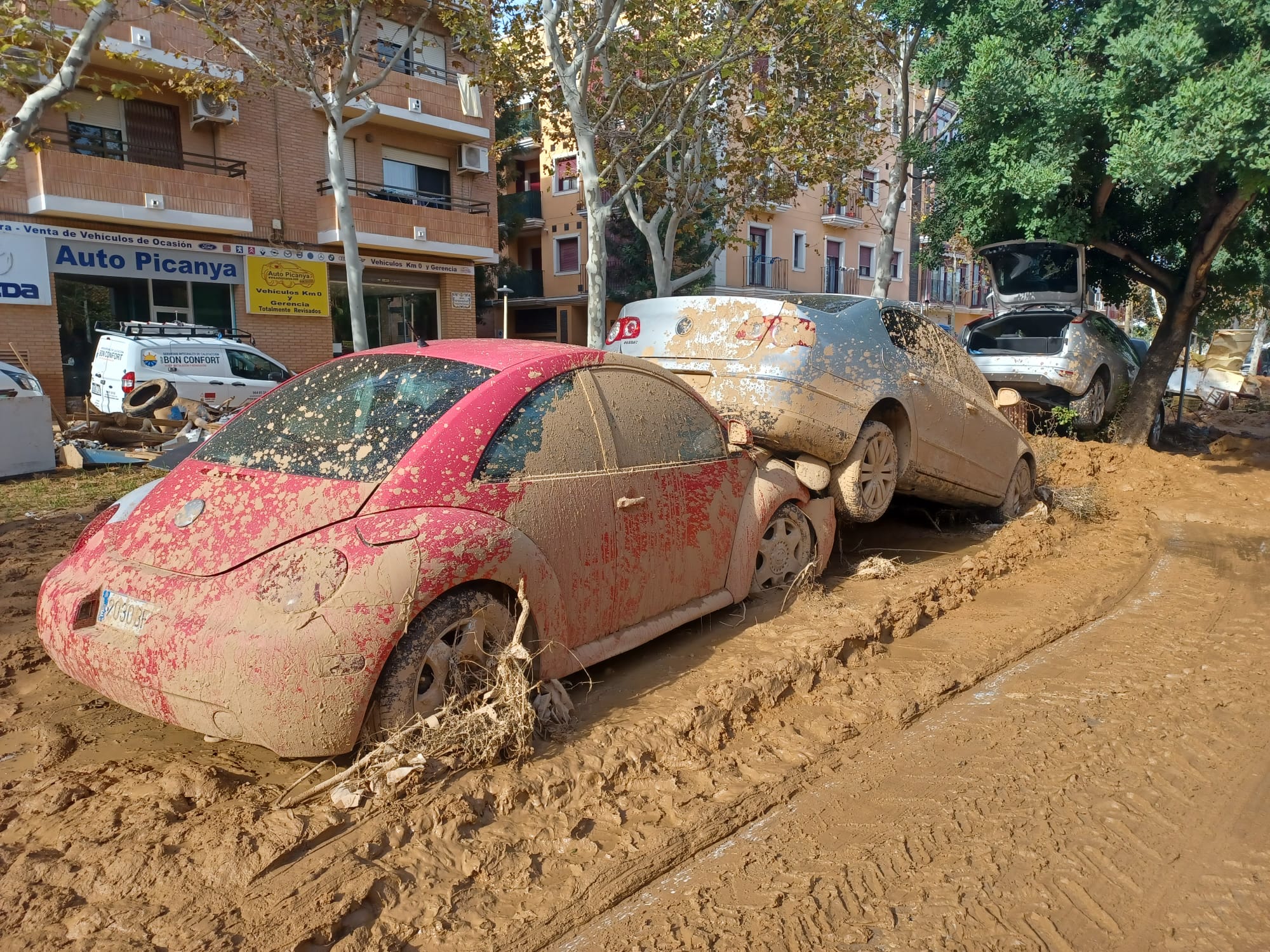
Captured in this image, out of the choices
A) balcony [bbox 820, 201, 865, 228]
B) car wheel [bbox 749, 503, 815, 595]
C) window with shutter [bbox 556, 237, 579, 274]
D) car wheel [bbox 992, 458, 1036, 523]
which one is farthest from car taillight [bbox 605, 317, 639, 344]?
balcony [bbox 820, 201, 865, 228]

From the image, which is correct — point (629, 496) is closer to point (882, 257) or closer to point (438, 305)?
point (882, 257)

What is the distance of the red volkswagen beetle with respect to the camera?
9.97ft

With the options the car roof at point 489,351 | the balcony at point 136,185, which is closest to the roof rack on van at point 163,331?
the balcony at point 136,185

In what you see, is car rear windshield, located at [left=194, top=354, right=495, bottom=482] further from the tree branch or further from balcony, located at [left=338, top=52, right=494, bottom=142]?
balcony, located at [left=338, top=52, right=494, bottom=142]

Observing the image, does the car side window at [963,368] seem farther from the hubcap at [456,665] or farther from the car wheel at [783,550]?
the hubcap at [456,665]

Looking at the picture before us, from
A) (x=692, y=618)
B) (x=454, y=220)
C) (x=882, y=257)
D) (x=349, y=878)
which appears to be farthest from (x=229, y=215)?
(x=349, y=878)

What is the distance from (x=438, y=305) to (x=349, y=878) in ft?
75.2

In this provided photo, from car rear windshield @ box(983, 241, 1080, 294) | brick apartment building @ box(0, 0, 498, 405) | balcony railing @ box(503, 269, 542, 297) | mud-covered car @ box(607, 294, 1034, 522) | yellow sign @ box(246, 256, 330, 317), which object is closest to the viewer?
mud-covered car @ box(607, 294, 1034, 522)

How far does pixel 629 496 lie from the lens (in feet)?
13.5

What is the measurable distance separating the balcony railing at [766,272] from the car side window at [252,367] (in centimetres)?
2143

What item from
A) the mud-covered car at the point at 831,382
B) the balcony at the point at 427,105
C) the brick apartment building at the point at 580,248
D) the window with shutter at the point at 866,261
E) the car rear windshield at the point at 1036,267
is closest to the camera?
the mud-covered car at the point at 831,382

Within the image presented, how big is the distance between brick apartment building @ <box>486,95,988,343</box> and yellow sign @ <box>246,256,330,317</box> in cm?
1056

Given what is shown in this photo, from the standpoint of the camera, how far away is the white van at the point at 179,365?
14406 millimetres

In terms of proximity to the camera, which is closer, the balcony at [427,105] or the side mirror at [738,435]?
the side mirror at [738,435]
